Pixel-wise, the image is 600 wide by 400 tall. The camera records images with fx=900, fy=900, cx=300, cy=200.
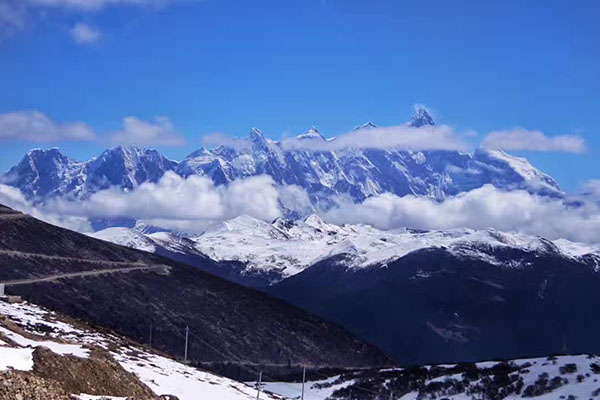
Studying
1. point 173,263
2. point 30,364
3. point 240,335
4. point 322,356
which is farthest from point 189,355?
point 30,364

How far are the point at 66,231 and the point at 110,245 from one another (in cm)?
964

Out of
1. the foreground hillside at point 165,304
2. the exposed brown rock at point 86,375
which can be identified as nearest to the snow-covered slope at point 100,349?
the exposed brown rock at point 86,375

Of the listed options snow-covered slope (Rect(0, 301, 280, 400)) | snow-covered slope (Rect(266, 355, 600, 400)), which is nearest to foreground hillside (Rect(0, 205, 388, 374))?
snow-covered slope (Rect(266, 355, 600, 400))

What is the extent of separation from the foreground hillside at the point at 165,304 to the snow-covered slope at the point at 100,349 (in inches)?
1594

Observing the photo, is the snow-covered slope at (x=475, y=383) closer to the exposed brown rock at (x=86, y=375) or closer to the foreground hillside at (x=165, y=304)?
the foreground hillside at (x=165, y=304)

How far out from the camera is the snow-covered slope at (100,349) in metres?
51.5

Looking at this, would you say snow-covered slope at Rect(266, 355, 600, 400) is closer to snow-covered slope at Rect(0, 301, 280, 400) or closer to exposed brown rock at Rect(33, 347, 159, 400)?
snow-covered slope at Rect(0, 301, 280, 400)

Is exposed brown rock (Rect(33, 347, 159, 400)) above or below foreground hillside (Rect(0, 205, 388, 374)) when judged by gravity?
below

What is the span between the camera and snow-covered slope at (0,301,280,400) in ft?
169

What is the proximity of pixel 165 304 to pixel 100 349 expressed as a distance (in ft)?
269

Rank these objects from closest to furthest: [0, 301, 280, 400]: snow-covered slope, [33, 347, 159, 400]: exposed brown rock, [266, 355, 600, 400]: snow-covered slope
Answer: [33, 347, 159, 400]: exposed brown rock
[0, 301, 280, 400]: snow-covered slope
[266, 355, 600, 400]: snow-covered slope

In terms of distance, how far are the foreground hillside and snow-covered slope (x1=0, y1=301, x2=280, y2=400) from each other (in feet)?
133

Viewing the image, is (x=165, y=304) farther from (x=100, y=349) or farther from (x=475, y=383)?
(x=100, y=349)

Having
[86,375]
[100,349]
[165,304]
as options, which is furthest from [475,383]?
[165,304]
